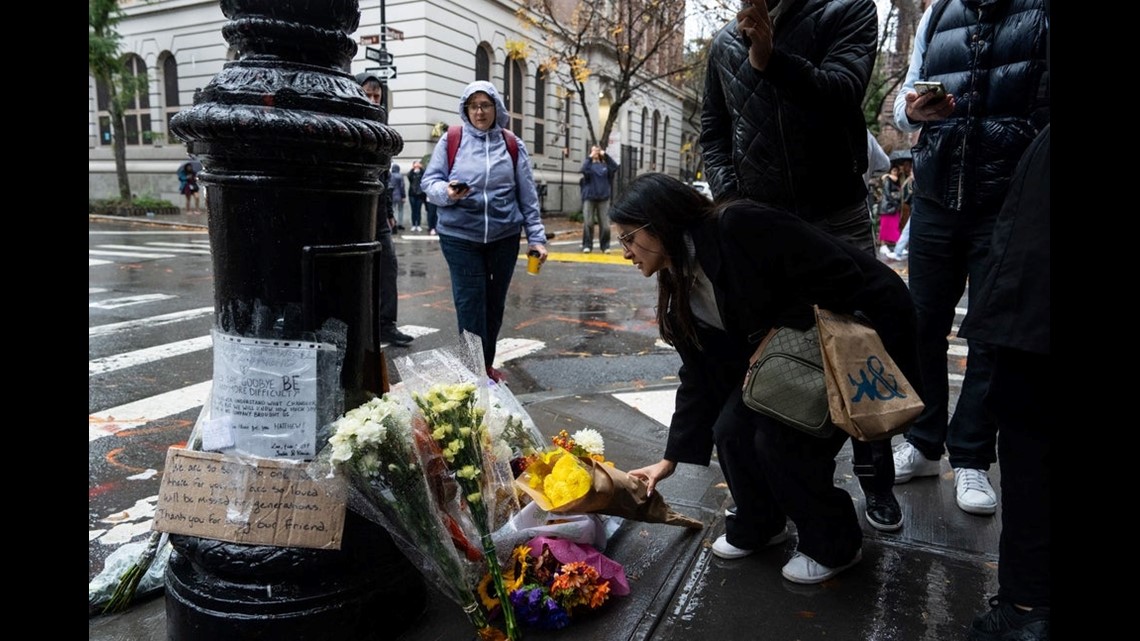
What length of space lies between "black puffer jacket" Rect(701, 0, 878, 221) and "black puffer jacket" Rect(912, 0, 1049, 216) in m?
0.42

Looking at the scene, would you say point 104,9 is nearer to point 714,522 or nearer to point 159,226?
point 159,226

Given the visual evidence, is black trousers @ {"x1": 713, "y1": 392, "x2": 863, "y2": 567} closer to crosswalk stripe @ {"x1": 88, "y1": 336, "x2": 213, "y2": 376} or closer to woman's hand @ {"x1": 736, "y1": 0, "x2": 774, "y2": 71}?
woman's hand @ {"x1": 736, "y1": 0, "x2": 774, "y2": 71}

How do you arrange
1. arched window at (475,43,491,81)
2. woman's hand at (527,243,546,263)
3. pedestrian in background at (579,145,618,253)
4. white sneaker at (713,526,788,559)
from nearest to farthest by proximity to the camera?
white sneaker at (713,526,788,559) → woman's hand at (527,243,546,263) → pedestrian in background at (579,145,618,253) → arched window at (475,43,491,81)

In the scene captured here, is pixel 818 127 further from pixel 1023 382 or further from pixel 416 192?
pixel 416 192

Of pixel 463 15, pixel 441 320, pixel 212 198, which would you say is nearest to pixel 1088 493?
pixel 212 198

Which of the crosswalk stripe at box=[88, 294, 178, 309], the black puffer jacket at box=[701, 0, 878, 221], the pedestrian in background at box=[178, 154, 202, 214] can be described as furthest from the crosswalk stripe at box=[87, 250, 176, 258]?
the black puffer jacket at box=[701, 0, 878, 221]

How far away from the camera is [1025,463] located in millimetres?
2018

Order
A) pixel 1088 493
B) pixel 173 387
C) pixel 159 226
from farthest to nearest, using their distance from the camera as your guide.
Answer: pixel 159 226 < pixel 173 387 < pixel 1088 493

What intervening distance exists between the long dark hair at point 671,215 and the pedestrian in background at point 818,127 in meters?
0.44

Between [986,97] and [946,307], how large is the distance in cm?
81

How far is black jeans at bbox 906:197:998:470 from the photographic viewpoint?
3035mm
